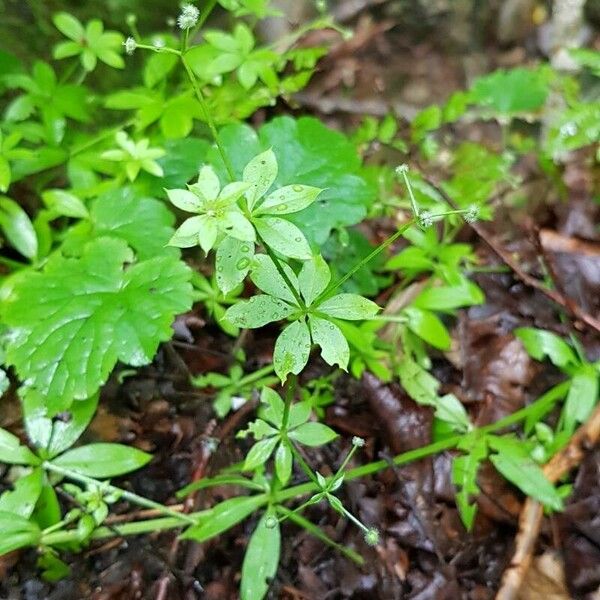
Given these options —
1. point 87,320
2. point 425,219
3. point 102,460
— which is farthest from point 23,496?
point 425,219

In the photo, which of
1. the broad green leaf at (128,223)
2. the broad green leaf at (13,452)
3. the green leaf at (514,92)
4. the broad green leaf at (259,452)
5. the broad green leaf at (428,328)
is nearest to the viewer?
the broad green leaf at (259,452)

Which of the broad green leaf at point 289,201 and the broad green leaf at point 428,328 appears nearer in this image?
the broad green leaf at point 289,201

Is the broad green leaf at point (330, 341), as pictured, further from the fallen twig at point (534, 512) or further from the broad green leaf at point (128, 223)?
the fallen twig at point (534, 512)

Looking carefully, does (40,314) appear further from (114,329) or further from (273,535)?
(273,535)

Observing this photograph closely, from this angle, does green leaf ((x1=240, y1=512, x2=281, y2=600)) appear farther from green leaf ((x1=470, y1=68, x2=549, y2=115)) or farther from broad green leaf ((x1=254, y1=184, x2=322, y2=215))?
green leaf ((x1=470, y1=68, x2=549, y2=115))


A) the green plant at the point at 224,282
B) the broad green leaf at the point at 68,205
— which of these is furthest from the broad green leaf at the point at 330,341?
the broad green leaf at the point at 68,205
